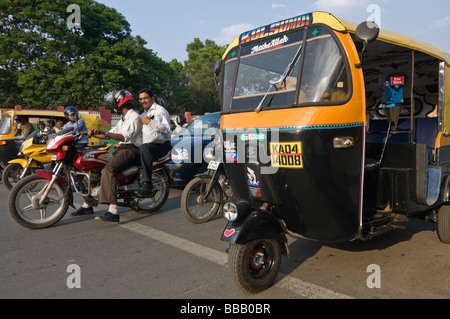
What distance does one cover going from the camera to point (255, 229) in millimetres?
3086

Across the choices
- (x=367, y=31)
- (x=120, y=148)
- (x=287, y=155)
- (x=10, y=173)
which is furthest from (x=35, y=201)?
(x=367, y=31)

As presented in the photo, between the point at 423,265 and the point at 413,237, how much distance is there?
1012 mm

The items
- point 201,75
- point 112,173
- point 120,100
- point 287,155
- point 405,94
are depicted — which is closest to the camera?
point 287,155

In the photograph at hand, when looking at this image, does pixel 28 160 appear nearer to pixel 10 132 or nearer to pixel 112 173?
pixel 10 132

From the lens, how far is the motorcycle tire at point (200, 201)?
539 centimetres

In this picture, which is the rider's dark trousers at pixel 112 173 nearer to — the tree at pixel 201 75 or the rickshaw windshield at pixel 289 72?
the rickshaw windshield at pixel 289 72

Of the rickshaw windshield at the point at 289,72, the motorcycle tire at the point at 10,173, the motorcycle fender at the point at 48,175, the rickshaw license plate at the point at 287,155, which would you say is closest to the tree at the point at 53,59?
the motorcycle tire at the point at 10,173

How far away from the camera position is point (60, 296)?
3160 millimetres

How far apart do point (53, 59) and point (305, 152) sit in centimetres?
2730

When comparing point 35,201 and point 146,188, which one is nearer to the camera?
point 35,201

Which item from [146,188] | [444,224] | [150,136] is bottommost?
[444,224]

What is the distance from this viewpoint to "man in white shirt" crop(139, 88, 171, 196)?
5590 mm

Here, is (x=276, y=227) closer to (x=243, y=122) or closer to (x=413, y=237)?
(x=243, y=122)
